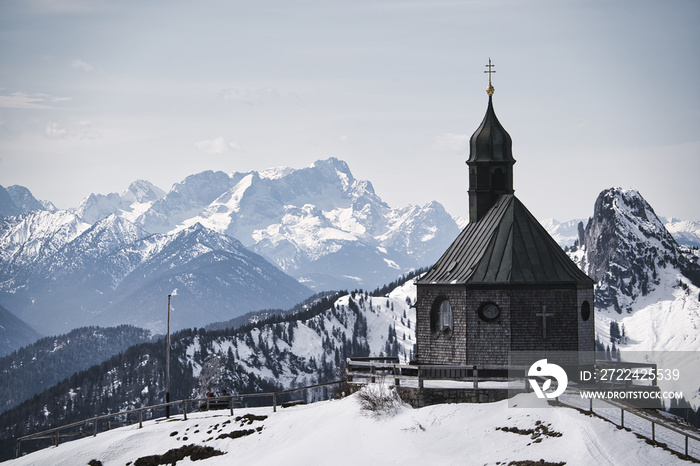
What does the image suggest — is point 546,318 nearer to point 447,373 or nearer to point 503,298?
point 503,298

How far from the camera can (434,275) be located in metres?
60.3

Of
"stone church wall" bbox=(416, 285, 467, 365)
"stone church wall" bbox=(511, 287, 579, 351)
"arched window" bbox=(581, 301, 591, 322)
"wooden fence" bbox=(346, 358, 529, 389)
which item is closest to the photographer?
"wooden fence" bbox=(346, 358, 529, 389)

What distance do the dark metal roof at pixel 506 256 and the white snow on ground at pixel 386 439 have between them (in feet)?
31.2

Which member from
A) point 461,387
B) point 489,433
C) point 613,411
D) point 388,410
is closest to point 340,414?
point 388,410

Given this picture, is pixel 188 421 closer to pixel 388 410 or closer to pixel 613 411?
pixel 388 410

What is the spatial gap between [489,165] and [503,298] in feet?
34.3

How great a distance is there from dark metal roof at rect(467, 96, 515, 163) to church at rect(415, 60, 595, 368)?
2.83 metres

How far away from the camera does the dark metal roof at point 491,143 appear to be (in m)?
62.9

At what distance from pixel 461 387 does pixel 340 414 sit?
646 cm
